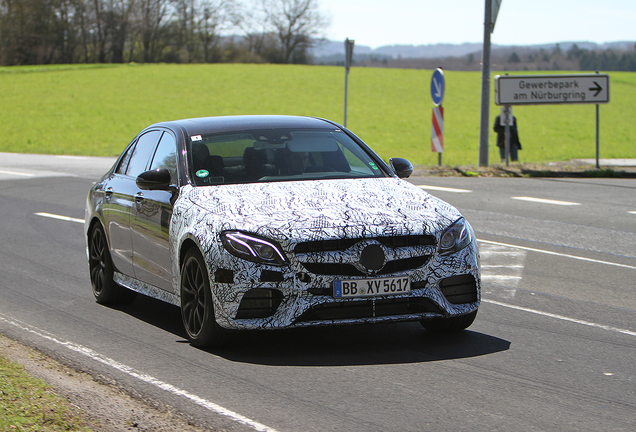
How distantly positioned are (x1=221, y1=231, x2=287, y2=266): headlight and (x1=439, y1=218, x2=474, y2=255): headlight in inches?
42.5

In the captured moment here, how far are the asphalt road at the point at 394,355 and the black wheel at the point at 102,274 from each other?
0.13 m

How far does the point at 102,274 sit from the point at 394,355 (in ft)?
10.6

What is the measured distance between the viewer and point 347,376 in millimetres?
5312

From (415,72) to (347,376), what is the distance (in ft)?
286

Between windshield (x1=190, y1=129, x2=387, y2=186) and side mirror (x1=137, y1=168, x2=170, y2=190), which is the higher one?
windshield (x1=190, y1=129, x2=387, y2=186)

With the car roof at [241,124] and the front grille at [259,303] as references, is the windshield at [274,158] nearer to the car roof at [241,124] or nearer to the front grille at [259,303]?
the car roof at [241,124]

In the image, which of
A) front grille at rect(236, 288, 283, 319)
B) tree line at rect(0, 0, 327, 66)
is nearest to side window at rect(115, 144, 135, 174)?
front grille at rect(236, 288, 283, 319)

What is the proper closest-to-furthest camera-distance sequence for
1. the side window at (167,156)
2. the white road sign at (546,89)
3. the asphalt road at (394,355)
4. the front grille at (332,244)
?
the asphalt road at (394,355) → the front grille at (332,244) → the side window at (167,156) → the white road sign at (546,89)

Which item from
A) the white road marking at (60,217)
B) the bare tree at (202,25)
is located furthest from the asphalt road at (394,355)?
the bare tree at (202,25)

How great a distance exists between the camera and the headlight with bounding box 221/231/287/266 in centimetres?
549

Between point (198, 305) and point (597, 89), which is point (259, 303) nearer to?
point (198, 305)

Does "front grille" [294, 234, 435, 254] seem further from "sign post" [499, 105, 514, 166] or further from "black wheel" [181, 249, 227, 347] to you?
"sign post" [499, 105, 514, 166]

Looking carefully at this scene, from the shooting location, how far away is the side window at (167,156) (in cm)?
685

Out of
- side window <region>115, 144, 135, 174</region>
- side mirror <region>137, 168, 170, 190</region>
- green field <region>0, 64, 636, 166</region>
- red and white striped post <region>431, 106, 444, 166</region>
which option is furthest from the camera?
green field <region>0, 64, 636, 166</region>
